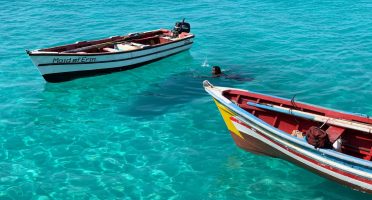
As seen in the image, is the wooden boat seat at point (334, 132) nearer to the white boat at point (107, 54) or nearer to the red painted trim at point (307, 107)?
the red painted trim at point (307, 107)

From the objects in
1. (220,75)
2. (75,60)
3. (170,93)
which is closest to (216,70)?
(220,75)

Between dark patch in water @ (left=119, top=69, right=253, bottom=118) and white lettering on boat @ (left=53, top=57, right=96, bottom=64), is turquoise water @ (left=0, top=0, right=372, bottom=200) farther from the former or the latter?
white lettering on boat @ (left=53, top=57, right=96, bottom=64)

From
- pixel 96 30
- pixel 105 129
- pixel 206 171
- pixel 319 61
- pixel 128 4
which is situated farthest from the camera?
pixel 128 4

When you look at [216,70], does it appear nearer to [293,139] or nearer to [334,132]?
[293,139]

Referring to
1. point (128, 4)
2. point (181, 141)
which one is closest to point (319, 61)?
point (181, 141)

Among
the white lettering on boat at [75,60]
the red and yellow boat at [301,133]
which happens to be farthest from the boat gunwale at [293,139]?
the white lettering on boat at [75,60]

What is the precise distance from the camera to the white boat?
24.6 m

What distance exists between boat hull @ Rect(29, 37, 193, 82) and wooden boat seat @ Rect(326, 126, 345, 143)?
607 inches

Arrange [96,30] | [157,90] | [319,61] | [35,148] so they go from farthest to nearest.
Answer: [96,30] < [319,61] < [157,90] < [35,148]

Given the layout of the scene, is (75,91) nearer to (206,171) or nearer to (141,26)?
(206,171)

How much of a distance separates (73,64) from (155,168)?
11.4 meters

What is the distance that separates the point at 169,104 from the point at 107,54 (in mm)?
6147

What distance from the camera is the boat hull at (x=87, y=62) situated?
2442 cm

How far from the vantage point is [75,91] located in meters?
24.7
